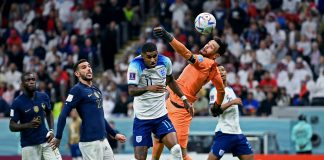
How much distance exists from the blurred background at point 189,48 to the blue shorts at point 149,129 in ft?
32.1

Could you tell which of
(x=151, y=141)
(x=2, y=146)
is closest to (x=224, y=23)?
(x=2, y=146)

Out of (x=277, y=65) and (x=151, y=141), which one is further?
(x=277, y=65)

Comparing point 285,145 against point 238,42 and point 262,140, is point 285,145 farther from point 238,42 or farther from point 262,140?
point 238,42

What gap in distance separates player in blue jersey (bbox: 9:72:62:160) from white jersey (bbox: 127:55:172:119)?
187 centimetres

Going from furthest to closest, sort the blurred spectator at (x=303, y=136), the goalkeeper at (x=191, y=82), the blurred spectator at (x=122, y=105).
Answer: the blurred spectator at (x=122, y=105) < the blurred spectator at (x=303, y=136) < the goalkeeper at (x=191, y=82)

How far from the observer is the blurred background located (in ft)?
93.9

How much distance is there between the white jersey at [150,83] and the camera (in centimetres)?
1733

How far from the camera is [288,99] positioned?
29484 mm

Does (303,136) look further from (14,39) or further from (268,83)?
(14,39)

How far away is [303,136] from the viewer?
2764 cm

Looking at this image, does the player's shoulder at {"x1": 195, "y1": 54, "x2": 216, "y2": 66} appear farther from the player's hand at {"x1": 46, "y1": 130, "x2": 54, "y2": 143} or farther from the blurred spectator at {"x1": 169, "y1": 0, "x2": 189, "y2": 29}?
the blurred spectator at {"x1": 169, "y1": 0, "x2": 189, "y2": 29}

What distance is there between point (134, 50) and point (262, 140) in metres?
7.88

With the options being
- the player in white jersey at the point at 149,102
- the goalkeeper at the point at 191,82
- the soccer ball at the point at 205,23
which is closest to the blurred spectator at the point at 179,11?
the soccer ball at the point at 205,23

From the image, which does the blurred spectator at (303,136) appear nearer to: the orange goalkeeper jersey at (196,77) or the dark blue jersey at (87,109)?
the orange goalkeeper jersey at (196,77)
